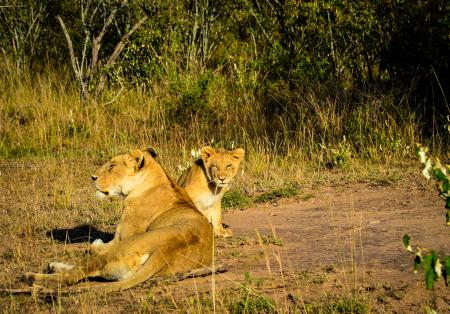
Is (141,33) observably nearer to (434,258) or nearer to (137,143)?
(137,143)

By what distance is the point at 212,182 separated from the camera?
7719 millimetres

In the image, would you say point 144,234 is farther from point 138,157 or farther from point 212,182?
point 212,182

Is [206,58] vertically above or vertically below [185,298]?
below

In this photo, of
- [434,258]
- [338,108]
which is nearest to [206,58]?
[338,108]

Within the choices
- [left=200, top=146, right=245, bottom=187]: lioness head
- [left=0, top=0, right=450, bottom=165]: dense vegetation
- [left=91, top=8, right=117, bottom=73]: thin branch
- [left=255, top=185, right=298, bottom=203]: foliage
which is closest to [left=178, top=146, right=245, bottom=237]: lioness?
[left=200, top=146, right=245, bottom=187]: lioness head

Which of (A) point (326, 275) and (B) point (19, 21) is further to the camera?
(B) point (19, 21)

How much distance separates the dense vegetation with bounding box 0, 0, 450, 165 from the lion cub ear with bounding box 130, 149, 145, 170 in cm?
444

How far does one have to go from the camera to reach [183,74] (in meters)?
13.9

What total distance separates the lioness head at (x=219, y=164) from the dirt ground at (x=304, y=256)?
0.52 m

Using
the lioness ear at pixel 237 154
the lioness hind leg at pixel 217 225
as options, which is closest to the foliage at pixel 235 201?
the lioness ear at pixel 237 154

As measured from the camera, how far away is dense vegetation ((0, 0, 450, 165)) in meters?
11.8

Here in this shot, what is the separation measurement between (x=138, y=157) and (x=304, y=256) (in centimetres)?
147

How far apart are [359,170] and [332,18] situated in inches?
154

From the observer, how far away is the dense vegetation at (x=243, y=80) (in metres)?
11.8
